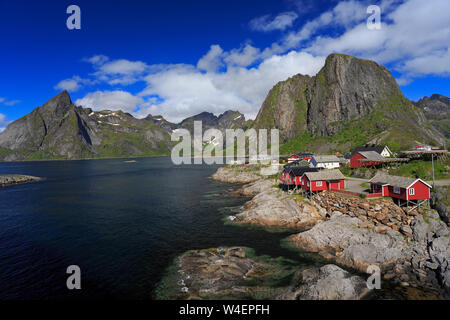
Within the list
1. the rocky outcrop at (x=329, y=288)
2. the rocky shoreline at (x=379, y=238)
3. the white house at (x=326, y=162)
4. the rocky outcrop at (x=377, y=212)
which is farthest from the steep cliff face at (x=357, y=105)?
the rocky outcrop at (x=329, y=288)

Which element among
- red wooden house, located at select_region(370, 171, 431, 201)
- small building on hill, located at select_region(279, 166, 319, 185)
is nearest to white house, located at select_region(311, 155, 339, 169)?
small building on hill, located at select_region(279, 166, 319, 185)

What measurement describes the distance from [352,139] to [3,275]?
517 ft

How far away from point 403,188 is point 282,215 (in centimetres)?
2045

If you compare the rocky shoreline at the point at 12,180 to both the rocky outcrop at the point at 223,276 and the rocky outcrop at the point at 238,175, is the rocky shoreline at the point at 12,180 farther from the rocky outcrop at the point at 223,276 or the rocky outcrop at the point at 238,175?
the rocky outcrop at the point at 223,276

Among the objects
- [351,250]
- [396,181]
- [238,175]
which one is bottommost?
[351,250]

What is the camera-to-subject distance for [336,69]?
7106 inches

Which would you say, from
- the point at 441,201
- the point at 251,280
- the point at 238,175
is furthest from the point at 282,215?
→ the point at 238,175

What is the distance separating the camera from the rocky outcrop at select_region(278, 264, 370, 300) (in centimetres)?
2262

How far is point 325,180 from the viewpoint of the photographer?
51.4 meters

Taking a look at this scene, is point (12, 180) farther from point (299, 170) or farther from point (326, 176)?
point (326, 176)

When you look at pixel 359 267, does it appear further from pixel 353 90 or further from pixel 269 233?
pixel 353 90

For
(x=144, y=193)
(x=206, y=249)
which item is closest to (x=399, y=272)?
(x=206, y=249)

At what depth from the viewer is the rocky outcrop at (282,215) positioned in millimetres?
45312

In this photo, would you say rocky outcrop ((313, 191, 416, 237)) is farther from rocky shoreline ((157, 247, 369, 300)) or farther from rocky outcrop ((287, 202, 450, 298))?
rocky shoreline ((157, 247, 369, 300))
